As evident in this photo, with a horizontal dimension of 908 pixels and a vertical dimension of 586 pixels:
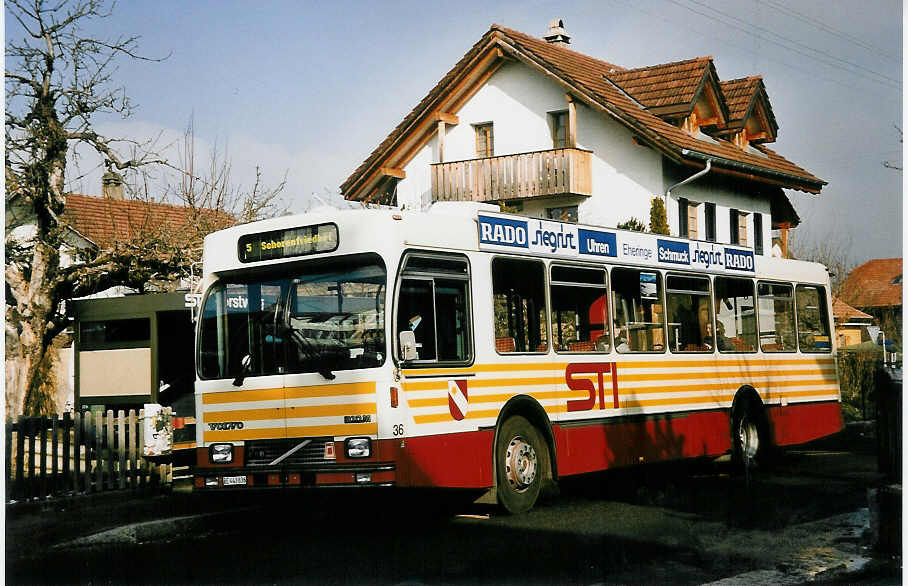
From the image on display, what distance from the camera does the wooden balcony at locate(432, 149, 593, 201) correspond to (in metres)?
32.0

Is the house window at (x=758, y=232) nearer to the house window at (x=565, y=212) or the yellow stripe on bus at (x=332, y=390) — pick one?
the house window at (x=565, y=212)

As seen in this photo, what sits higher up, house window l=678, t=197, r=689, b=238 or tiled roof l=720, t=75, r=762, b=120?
tiled roof l=720, t=75, r=762, b=120

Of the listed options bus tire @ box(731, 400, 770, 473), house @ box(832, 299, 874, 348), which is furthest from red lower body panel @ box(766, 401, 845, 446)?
house @ box(832, 299, 874, 348)

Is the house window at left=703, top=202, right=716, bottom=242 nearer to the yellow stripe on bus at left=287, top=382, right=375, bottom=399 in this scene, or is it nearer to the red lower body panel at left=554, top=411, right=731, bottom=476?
the red lower body panel at left=554, top=411, right=731, bottom=476

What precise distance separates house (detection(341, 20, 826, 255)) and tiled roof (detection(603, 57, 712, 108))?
0.13 feet

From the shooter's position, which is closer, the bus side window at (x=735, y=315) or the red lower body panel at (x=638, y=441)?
the red lower body panel at (x=638, y=441)

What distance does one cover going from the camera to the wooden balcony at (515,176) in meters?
32.0

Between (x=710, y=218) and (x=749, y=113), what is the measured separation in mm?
3179

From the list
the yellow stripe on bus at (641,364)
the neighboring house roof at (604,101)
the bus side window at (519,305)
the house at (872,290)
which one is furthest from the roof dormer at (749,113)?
the bus side window at (519,305)

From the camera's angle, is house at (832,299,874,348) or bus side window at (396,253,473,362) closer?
bus side window at (396,253,473,362)

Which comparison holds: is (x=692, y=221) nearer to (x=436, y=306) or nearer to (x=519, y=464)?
(x=519, y=464)

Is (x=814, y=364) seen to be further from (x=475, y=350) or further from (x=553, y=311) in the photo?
(x=475, y=350)

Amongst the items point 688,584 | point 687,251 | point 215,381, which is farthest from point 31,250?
point 688,584

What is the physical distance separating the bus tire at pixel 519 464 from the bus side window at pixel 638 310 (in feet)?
6.76
